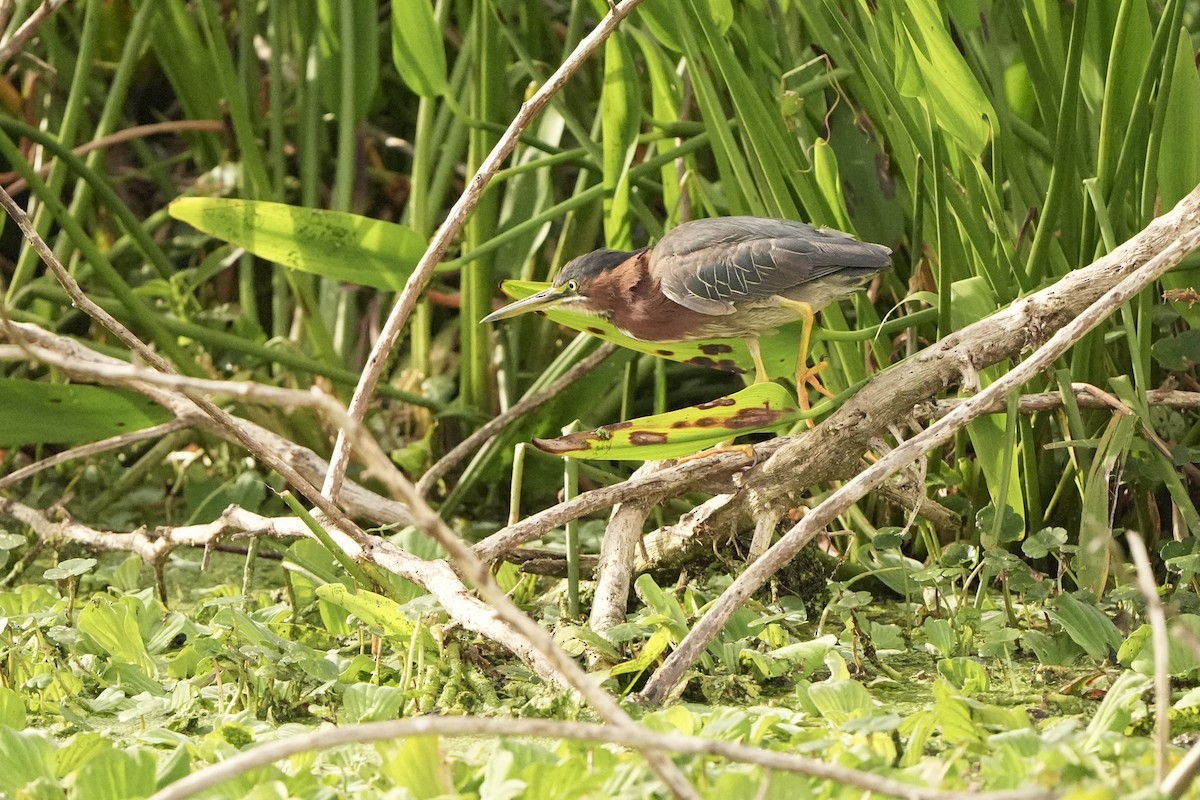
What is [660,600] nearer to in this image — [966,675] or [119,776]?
[966,675]

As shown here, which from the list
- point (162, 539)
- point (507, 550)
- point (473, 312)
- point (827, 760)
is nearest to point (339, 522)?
point (507, 550)

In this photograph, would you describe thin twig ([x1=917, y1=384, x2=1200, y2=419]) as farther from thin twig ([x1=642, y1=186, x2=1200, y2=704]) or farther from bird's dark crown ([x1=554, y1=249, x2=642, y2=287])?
bird's dark crown ([x1=554, y1=249, x2=642, y2=287])

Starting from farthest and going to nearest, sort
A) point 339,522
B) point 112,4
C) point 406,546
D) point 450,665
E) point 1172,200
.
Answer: point 112,4 → point 406,546 → point 1172,200 → point 339,522 → point 450,665

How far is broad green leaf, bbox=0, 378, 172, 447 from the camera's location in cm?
223

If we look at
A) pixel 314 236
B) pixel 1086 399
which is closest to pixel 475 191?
pixel 314 236

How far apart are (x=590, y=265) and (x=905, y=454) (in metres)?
0.76

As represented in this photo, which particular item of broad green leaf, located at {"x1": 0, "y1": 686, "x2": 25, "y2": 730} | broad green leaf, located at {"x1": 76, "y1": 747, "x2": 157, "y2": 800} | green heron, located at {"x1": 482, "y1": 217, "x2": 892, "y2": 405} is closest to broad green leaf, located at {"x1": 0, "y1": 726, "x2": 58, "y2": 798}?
broad green leaf, located at {"x1": 76, "y1": 747, "x2": 157, "y2": 800}

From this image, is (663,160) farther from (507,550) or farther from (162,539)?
(162,539)

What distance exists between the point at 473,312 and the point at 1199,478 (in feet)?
4.32

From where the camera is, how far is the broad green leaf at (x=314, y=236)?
6.85 ft

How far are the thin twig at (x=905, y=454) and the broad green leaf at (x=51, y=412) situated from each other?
50.6 inches

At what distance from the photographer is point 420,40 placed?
88.2 inches

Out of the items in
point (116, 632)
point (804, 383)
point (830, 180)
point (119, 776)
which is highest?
point (830, 180)

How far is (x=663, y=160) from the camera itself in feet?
6.79
